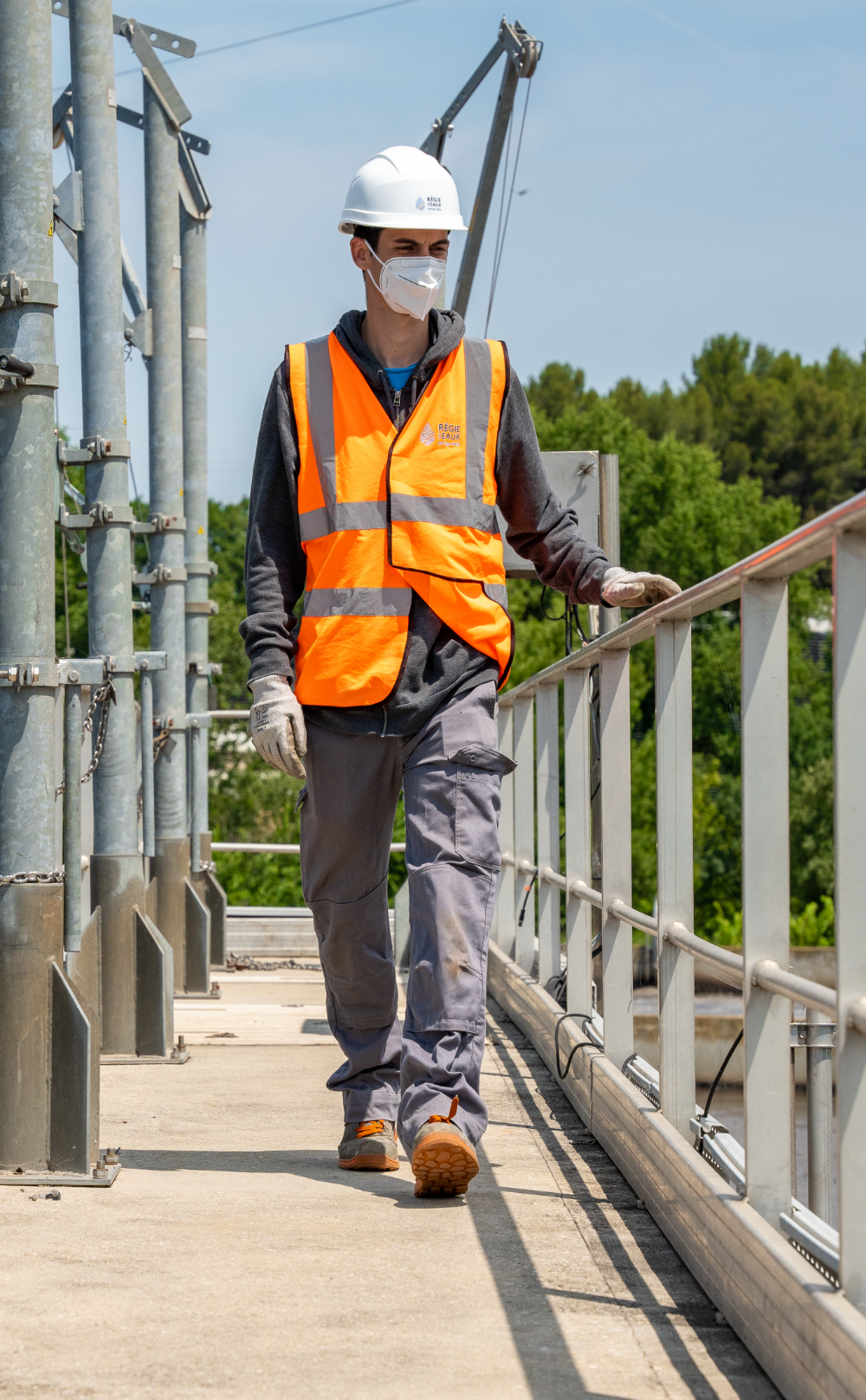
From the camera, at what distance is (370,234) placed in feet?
12.9

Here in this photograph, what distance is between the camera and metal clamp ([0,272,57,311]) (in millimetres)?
4203

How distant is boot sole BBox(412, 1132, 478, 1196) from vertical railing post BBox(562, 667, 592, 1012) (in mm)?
1591

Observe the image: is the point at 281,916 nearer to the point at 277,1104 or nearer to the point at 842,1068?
the point at 277,1104

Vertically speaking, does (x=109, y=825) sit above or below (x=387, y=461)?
below

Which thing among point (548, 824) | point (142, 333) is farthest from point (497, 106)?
point (548, 824)

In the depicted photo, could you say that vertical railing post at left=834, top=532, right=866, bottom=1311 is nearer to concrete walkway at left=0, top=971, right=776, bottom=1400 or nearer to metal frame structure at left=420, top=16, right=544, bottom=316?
concrete walkway at left=0, top=971, right=776, bottom=1400

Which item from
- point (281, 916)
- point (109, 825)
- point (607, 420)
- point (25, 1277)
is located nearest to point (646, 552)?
point (607, 420)

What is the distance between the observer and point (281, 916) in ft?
36.1

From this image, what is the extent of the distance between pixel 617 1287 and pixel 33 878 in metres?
1.76

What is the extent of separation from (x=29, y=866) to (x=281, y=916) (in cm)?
703

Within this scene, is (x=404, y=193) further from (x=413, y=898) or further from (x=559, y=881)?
(x=559, y=881)

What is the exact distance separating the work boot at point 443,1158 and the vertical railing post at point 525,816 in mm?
3337

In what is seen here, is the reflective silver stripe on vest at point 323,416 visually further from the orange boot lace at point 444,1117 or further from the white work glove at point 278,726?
the orange boot lace at point 444,1117

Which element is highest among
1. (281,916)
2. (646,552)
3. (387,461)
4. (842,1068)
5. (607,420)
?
(607,420)
